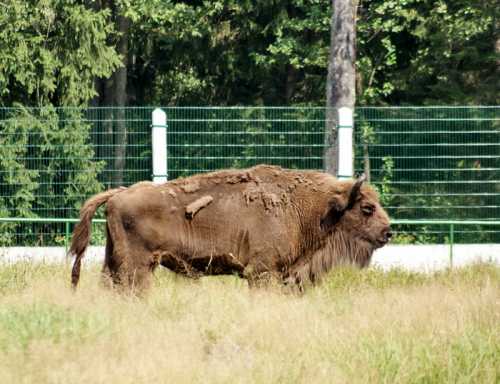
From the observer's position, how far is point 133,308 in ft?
29.1

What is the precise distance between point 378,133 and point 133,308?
737 cm

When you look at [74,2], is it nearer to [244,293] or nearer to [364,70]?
[364,70]

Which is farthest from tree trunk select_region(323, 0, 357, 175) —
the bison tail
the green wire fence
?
the bison tail

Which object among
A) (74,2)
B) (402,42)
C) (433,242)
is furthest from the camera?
(402,42)

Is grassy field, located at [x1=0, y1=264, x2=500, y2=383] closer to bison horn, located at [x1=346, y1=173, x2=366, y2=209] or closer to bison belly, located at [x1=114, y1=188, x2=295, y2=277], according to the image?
bison belly, located at [x1=114, y1=188, x2=295, y2=277]

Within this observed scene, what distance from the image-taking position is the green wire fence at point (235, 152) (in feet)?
50.2

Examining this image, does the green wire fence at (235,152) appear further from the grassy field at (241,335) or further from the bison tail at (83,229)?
the bison tail at (83,229)

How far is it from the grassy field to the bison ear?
736 millimetres

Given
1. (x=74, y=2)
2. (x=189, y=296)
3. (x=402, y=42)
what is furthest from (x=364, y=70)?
(x=189, y=296)

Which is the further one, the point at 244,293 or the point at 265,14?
the point at 265,14

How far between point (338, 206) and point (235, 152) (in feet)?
15.2

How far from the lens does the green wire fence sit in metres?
15.3

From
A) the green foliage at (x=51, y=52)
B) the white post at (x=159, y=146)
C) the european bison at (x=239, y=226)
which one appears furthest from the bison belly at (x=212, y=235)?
the green foliage at (x=51, y=52)

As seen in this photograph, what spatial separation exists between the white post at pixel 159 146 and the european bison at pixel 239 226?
368cm
